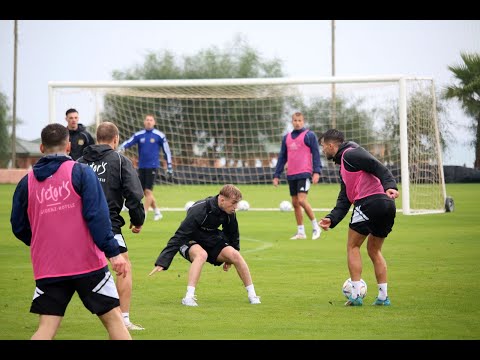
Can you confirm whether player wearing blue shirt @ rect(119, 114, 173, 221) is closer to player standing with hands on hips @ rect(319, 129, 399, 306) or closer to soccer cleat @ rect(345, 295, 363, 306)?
player standing with hands on hips @ rect(319, 129, 399, 306)

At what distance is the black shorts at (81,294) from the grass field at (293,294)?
1.63 metres

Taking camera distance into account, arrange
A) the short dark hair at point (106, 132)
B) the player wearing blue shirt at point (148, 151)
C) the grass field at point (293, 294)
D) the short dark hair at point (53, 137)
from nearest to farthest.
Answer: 1. the short dark hair at point (53, 137)
2. the grass field at point (293, 294)
3. the short dark hair at point (106, 132)
4. the player wearing blue shirt at point (148, 151)

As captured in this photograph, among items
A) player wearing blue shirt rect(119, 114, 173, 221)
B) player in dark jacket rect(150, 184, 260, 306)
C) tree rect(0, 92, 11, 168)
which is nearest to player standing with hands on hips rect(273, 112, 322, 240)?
player wearing blue shirt rect(119, 114, 173, 221)

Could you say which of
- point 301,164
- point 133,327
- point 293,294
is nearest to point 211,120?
point 301,164

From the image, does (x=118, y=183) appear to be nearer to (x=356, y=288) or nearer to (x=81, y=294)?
(x=81, y=294)

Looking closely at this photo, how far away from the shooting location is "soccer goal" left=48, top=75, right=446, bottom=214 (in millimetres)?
24219

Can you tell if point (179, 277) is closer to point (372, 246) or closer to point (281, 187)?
point (372, 246)

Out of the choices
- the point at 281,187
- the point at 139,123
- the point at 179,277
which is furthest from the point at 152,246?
the point at 281,187

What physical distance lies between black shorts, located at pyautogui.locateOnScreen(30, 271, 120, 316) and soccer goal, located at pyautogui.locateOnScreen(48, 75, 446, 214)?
16.9 meters

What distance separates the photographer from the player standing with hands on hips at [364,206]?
32.0 ft

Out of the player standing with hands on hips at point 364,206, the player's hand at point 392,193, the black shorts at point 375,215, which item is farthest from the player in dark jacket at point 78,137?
the player's hand at point 392,193

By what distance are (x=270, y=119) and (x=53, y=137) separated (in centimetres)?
2807

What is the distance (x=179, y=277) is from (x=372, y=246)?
3209 mm

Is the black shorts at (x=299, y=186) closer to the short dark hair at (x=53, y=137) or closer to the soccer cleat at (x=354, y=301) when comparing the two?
the soccer cleat at (x=354, y=301)
